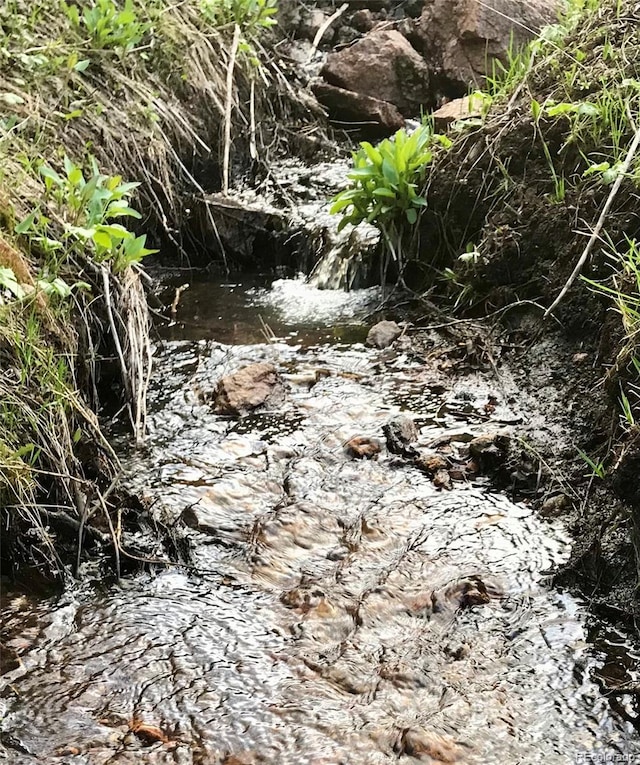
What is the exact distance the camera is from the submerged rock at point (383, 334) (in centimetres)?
426

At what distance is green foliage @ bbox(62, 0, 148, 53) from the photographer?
A: 4.86 meters

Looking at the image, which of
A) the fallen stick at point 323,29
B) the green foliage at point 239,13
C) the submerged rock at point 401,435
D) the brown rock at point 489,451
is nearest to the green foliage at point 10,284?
the submerged rock at point 401,435

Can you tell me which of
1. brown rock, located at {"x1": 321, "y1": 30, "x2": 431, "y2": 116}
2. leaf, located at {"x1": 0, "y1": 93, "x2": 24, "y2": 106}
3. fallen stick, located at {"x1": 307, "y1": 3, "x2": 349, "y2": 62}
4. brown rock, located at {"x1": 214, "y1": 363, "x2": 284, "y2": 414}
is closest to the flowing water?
brown rock, located at {"x1": 214, "y1": 363, "x2": 284, "y2": 414}

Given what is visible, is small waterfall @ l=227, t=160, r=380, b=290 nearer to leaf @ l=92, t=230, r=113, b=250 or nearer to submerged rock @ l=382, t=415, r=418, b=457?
submerged rock @ l=382, t=415, r=418, b=457

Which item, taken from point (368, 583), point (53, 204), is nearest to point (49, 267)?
point (53, 204)

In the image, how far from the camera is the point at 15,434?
7.61ft

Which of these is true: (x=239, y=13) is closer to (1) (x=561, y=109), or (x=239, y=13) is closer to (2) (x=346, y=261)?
(2) (x=346, y=261)

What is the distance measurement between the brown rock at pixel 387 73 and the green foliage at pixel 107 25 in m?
2.66

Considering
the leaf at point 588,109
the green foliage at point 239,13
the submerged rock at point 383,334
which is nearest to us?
the leaf at point 588,109

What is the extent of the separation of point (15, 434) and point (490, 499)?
1891mm

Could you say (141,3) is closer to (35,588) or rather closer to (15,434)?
(15,434)

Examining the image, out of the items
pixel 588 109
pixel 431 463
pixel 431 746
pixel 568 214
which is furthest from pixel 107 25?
pixel 431 746

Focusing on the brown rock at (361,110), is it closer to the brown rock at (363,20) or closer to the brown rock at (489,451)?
the brown rock at (363,20)

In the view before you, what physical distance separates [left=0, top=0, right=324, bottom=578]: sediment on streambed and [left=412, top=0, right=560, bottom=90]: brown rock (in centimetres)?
166
